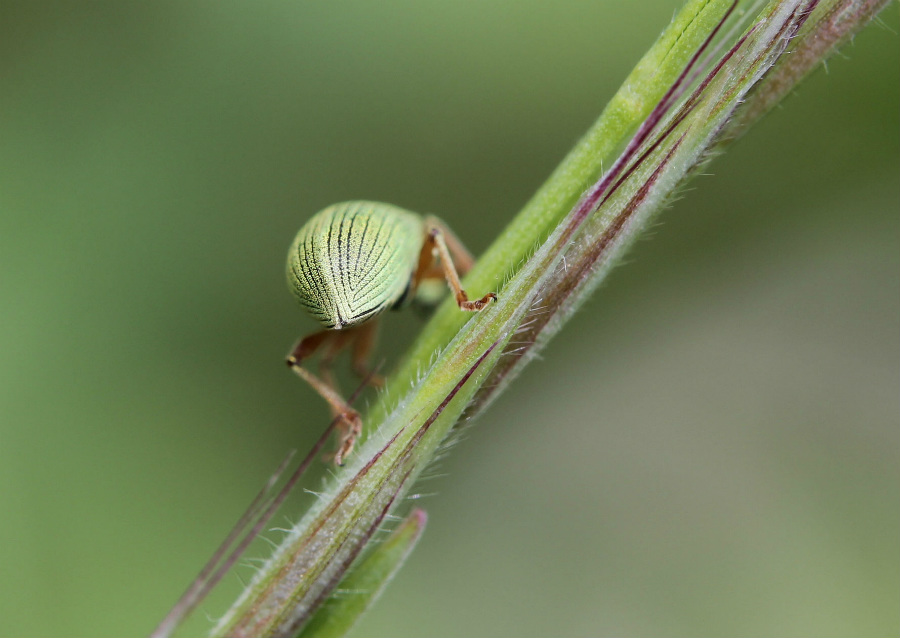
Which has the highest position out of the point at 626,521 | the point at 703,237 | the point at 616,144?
the point at 703,237

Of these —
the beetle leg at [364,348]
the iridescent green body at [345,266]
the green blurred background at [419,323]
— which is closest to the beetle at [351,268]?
the iridescent green body at [345,266]

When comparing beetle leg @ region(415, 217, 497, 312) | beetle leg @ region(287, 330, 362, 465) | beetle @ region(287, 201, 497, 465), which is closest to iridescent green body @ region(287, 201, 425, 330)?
beetle @ region(287, 201, 497, 465)

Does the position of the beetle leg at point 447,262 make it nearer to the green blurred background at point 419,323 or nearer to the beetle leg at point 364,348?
the beetle leg at point 364,348

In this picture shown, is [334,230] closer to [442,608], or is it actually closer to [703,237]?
[442,608]

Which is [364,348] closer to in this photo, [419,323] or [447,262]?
[447,262]

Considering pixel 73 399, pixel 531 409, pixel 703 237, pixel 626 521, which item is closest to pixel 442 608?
pixel 626 521

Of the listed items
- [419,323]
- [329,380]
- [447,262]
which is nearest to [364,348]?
[329,380]
